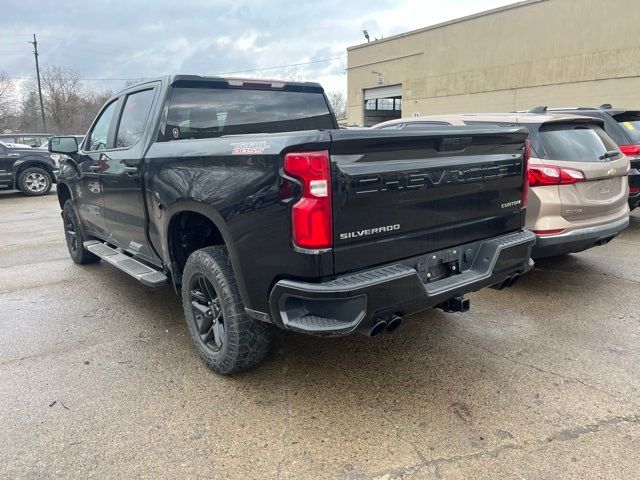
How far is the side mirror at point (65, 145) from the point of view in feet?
16.3

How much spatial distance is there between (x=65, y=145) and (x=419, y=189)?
405 cm

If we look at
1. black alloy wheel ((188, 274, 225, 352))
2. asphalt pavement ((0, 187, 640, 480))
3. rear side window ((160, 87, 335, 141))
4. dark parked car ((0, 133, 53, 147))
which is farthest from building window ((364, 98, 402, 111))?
black alloy wheel ((188, 274, 225, 352))

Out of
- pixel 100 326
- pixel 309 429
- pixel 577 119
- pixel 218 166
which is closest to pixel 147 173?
pixel 218 166

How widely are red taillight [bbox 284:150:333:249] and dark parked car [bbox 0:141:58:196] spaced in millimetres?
13201

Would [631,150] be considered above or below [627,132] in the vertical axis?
below

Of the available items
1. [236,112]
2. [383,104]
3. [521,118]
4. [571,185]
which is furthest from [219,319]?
[383,104]

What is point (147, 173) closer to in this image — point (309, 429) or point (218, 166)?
point (218, 166)

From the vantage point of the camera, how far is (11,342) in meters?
3.74

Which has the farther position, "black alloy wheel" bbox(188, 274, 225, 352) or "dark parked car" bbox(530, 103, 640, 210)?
"dark parked car" bbox(530, 103, 640, 210)

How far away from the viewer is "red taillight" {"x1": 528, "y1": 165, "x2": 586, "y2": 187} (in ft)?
13.7

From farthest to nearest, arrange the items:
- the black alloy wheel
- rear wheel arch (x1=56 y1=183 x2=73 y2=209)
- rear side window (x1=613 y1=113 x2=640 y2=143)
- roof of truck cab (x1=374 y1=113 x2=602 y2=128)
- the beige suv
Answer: rear side window (x1=613 y1=113 x2=640 y2=143), rear wheel arch (x1=56 y1=183 x2=73 y2=209), roof of truck cab (x1=374 y1=113 x2=602 y2=128), the beige suv, the black alloy wheel

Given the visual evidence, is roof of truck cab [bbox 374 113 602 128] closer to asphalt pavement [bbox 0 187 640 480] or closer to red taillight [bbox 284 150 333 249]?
asphalt pavement [bbox 0 187 640 480]

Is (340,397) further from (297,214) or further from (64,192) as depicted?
(64,192)

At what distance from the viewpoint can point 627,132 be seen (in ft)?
20.5
